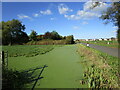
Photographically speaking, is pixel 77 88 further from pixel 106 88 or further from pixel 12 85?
pixel 12 85

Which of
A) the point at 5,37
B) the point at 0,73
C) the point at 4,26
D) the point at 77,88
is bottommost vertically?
the point at 77,88

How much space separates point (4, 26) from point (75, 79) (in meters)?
35.6

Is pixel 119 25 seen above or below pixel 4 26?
below

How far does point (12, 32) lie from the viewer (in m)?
33.9

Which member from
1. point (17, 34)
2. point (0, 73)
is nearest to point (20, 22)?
point (17, 34)

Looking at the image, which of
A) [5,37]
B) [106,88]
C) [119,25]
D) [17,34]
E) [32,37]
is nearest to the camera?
[106,88]

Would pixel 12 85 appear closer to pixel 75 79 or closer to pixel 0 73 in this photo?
pixel 0 73

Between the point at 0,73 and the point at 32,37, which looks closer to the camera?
the point at 0,73

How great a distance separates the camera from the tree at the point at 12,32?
32062 millimetres

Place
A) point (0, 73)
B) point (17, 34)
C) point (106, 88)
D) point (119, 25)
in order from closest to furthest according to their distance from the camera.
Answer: point (106, 88), point (0, 73), point (119, 25), point (17, 34)

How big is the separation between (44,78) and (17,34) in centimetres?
3495

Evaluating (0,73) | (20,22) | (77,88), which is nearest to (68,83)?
(77,88)

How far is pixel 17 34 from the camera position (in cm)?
3484

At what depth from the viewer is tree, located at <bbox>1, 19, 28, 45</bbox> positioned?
32062 mm
